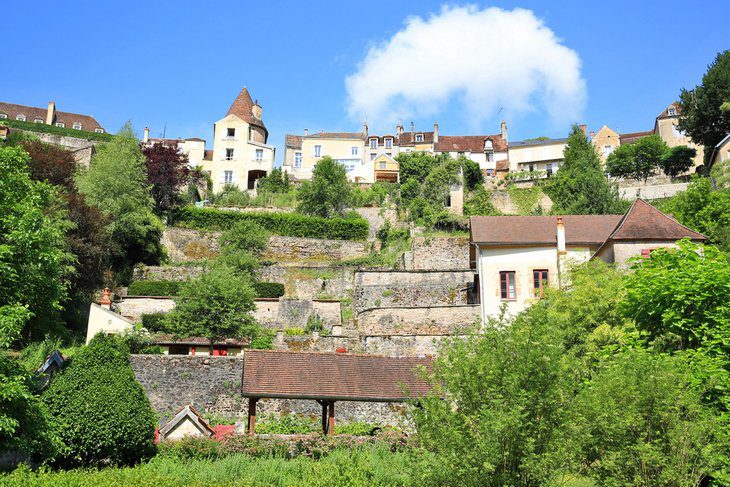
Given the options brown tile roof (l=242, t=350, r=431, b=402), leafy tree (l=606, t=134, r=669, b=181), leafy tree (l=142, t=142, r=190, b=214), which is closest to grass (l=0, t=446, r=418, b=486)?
brown tile roof (l=242, t=350, r=431, b=402)

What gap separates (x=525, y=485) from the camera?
44.4 ft

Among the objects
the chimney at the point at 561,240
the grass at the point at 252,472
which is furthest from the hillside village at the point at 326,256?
the grass at the point at 252,472

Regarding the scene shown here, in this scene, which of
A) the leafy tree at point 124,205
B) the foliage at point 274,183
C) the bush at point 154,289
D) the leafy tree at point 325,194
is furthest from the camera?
the foliage at point 274,183

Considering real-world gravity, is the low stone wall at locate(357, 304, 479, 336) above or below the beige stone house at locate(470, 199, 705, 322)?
below

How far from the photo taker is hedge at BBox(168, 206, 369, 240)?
5166 centimetres

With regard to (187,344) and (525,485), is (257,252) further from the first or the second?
(525,485)

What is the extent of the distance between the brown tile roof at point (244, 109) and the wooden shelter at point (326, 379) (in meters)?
47.1

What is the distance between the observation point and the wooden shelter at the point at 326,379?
21.5 metres

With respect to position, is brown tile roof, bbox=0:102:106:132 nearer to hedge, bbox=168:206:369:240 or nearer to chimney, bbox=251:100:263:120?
chimney, bbox=251:100:263:120

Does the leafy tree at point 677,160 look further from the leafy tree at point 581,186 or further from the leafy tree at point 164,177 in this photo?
the leafy tree at point 164,177

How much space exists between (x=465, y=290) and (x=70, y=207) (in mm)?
21190

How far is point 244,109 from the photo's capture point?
68938 mm

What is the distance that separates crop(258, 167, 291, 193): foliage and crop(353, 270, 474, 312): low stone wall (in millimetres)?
24606

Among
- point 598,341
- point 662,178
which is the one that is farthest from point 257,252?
point 662,178
